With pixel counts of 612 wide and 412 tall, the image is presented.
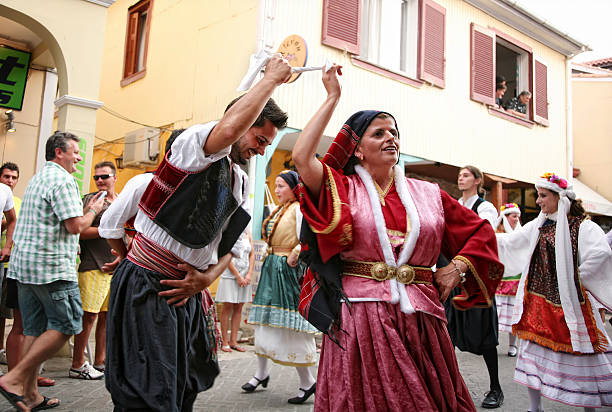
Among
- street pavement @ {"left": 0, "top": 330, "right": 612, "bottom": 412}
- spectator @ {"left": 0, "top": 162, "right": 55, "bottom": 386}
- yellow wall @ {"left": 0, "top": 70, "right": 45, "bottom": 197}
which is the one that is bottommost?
street pavement @ {"left": 0, "top": 330, "right": 612, "bottom": 412}

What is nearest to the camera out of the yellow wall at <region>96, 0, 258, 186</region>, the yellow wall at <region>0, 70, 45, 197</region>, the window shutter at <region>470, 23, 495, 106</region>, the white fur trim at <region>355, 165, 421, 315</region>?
the white fur trim at <region>355, 165, 421, 315</region>

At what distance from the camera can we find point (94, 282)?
5438 millimetres

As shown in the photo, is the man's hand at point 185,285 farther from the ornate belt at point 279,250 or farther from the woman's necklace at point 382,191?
the ornate belt at point 279,250

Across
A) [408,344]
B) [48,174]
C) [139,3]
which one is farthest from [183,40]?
[408,344]

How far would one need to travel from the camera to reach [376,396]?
2297 mm

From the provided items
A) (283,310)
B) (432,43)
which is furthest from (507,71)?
(283,310)

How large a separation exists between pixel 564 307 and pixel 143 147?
331 inches

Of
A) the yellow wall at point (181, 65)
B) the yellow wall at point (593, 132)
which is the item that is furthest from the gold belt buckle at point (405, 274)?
the yellow wall at point (593, 132)

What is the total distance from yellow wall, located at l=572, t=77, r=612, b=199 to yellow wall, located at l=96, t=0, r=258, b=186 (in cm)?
1434

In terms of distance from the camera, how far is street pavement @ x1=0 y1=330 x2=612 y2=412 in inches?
173

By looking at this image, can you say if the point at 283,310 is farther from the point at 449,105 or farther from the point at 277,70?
the point at 449,105

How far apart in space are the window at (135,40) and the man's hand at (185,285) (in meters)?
10.7

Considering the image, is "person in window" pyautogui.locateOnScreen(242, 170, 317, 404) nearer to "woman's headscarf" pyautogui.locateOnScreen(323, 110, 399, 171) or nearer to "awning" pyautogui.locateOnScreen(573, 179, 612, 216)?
"woman's headscarf" pyautogui.locateOnScreen(323, 110, 399, 171)

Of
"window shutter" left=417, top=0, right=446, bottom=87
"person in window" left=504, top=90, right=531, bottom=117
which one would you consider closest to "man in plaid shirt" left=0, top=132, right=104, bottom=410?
"window shutter" left=417, top=0, right=446, bottom=87
